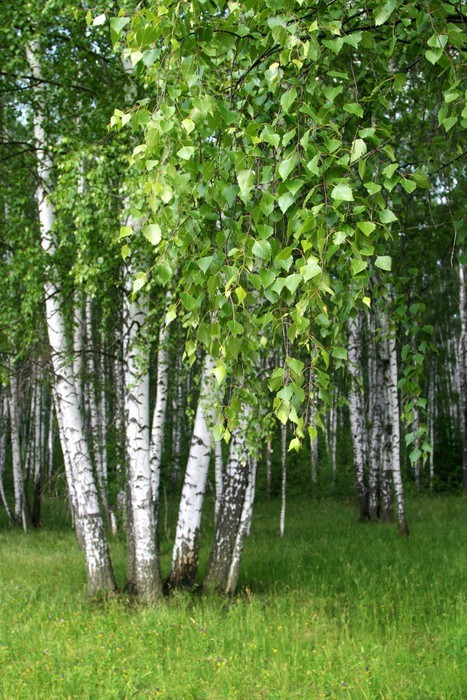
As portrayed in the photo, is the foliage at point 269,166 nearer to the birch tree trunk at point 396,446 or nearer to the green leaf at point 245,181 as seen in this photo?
the green leaf at point 245,181

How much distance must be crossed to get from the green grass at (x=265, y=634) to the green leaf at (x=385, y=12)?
4.53 metres

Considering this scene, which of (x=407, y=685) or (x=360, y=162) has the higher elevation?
(x=360, y=162)

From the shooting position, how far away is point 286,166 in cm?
223

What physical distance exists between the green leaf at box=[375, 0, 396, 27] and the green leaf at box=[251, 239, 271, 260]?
87 cm

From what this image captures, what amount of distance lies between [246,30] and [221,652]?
526cm

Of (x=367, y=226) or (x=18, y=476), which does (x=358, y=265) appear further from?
(x=18, y=476)

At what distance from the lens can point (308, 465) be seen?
2384 cm

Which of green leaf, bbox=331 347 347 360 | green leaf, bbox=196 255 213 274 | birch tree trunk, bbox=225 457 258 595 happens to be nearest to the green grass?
birch tree trunk, bbox=225 457 258 595

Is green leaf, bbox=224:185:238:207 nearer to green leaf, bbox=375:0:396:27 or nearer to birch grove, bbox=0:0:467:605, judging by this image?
birch grove, bbox=0:0:467:605

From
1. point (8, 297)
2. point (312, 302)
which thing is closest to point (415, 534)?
point (8, 297)

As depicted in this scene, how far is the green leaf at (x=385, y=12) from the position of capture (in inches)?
93.1

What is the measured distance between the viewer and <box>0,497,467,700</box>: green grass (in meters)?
5.31

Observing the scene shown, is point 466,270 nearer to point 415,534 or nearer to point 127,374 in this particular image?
point 415,534

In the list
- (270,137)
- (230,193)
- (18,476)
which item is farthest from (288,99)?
(18,476)
